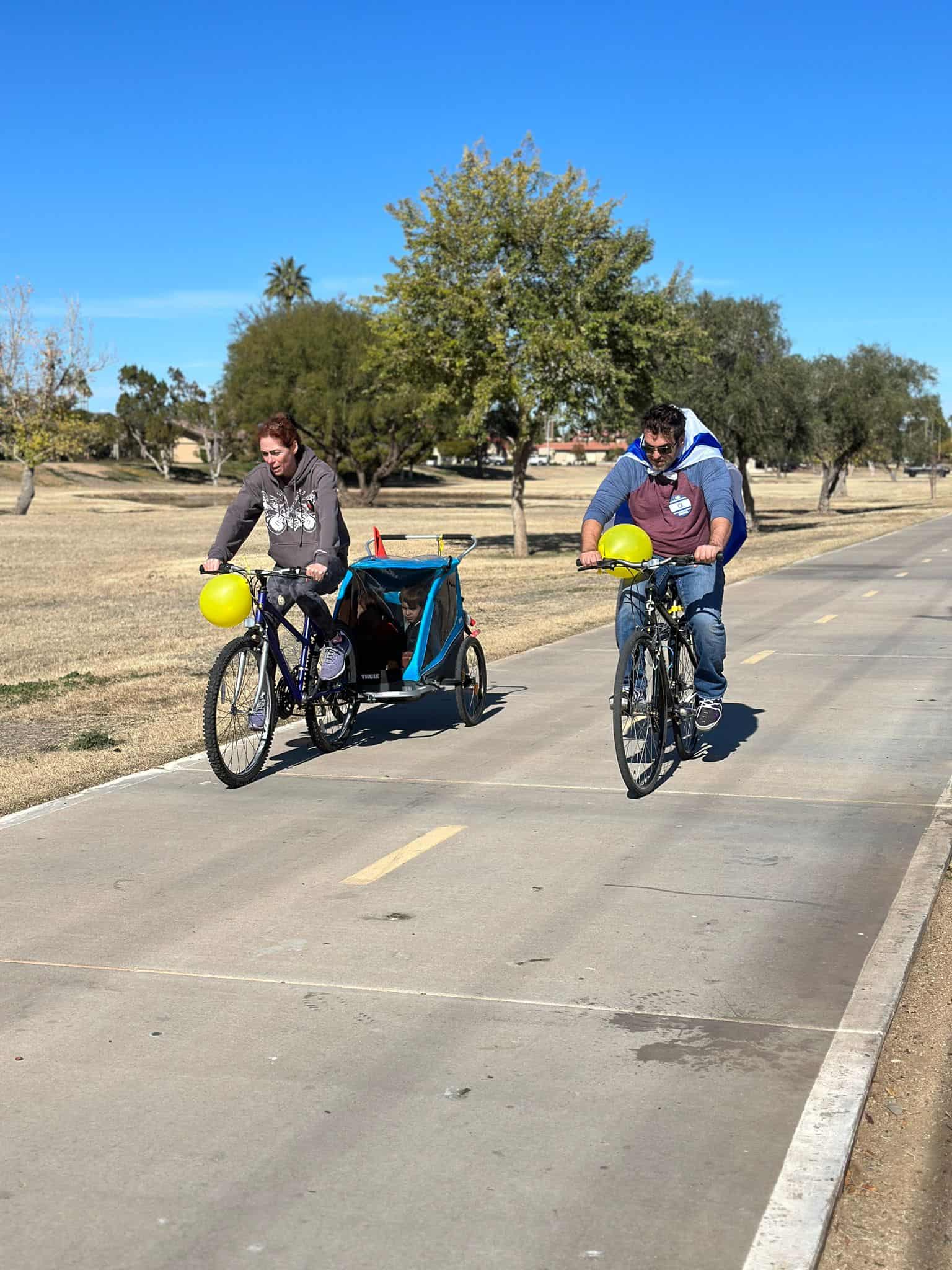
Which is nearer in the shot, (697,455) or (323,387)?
(697,455)

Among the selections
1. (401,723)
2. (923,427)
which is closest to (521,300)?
(401,723)

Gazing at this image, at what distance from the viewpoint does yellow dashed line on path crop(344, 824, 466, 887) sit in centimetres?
655

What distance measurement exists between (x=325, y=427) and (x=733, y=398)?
92.7ft

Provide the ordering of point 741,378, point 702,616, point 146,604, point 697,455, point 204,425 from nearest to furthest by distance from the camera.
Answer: point 697,455 → point 702,616 → point 146,604 → point 741,378 → point 204,425

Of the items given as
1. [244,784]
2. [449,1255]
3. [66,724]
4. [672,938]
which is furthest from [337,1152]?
[66,724]

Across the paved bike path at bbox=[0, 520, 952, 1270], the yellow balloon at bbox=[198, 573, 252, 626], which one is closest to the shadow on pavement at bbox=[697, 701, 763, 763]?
the paved bike path at bbox=[0, 520, 952, 1270]

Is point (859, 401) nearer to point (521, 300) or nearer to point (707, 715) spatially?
point (521, 300)

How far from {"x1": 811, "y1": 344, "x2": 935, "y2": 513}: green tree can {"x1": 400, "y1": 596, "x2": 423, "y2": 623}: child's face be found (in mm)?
46686

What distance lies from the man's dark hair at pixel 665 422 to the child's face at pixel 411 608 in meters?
2.04

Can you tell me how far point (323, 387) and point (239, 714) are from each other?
2443 inches

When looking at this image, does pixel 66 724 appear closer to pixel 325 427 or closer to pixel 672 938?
pixel 672 938

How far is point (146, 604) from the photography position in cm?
2264

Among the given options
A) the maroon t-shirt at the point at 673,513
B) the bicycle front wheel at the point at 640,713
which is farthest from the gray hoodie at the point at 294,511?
the bicycle front wheel at the point at 640,713

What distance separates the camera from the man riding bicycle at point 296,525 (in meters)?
8.71
